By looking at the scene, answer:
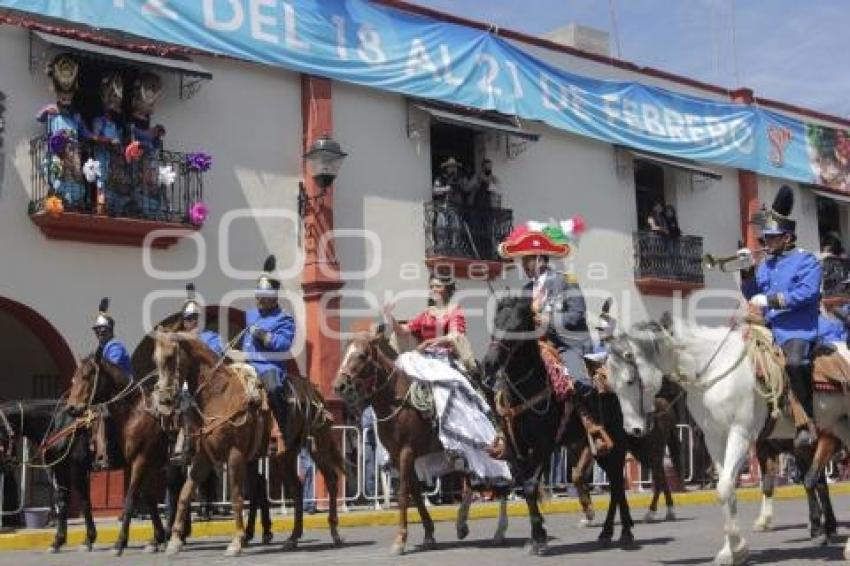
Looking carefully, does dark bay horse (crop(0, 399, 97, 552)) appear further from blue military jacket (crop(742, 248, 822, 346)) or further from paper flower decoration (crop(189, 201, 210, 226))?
blue military jacket (crop(742, 248, 822, 346))

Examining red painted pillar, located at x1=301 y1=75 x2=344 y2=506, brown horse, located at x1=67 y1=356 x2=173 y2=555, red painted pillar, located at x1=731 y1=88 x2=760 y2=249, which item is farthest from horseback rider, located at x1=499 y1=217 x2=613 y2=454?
red painted pillar, located at x1=731 y1=88 x2=760 y2=249

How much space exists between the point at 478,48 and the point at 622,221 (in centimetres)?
495

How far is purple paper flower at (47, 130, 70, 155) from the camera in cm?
1495

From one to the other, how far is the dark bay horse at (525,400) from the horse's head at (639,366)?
85 centimetres

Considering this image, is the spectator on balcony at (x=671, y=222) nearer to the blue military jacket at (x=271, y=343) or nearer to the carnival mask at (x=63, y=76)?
the carnival mask at (x=63, y=76)

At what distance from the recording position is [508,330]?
372 inches

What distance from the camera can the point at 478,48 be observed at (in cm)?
2028

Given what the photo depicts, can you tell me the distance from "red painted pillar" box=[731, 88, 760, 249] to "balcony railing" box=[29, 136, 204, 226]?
532 inches

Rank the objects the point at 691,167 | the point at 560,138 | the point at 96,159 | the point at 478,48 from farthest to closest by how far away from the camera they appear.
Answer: the point at 691,167 → the point at 560,138 → the point at 478,48 → the point at 96,159

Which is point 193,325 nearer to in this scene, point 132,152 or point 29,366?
point 132,152

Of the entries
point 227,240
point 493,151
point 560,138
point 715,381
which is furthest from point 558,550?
point 560,138

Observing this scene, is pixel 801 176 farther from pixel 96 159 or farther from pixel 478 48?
pixel 96 159

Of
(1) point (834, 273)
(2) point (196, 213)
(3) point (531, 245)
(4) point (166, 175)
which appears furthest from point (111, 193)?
(1) point (834, 273)

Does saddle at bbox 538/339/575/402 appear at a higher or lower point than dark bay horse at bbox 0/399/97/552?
higher
